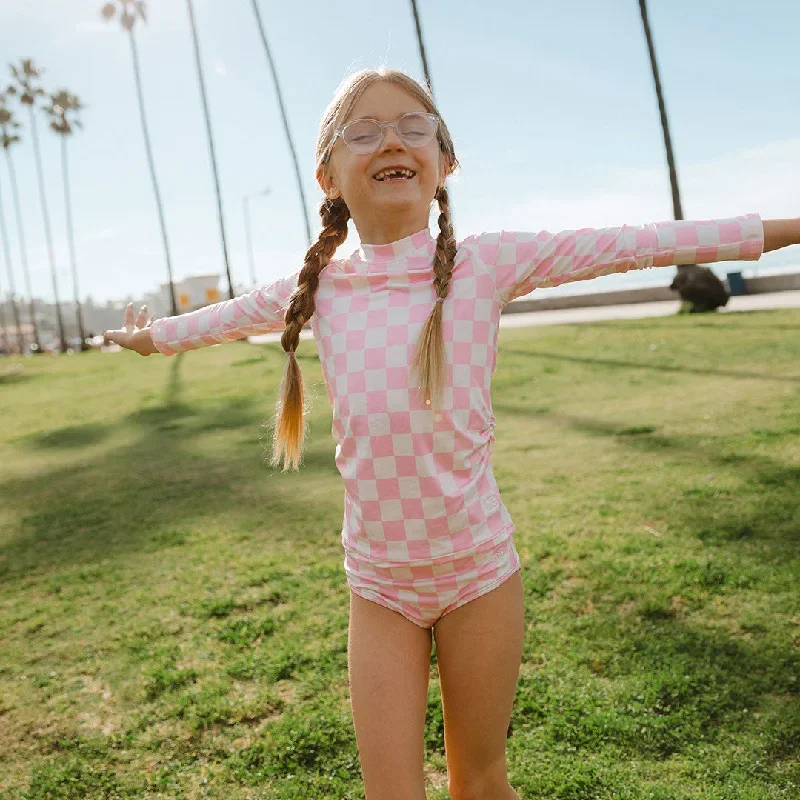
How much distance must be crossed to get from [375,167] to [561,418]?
6.65 m

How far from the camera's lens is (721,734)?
9.59ft

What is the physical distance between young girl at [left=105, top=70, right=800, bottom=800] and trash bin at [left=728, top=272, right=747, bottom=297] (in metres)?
20.5

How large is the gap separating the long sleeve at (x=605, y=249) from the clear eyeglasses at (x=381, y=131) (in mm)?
292

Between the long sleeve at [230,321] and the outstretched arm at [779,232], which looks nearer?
the outstretched arm at [779,232]

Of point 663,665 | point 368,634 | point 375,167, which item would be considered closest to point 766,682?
point 663,665

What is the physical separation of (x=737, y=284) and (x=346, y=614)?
63.7ft

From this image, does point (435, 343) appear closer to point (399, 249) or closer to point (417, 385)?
point (417, 385)

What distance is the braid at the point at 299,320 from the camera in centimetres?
214

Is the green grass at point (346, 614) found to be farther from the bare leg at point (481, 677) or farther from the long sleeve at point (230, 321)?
the bare leg at point (481, 677)

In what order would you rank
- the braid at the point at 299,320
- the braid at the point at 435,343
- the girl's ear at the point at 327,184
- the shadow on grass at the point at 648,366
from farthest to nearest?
1. the shadow on grass at the point at 648,366
2. the girl's ear at the point at 327,184
3. the braid at the point at 299,320
4. the braid at the point at 435,343

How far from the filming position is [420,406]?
1.94 m

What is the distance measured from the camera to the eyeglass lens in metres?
2.07


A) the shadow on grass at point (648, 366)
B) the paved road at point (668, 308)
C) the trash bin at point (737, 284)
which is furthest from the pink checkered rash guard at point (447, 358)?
the trash bin at point (737, 284)

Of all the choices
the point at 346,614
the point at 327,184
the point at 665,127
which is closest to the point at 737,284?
the point at 665,127
